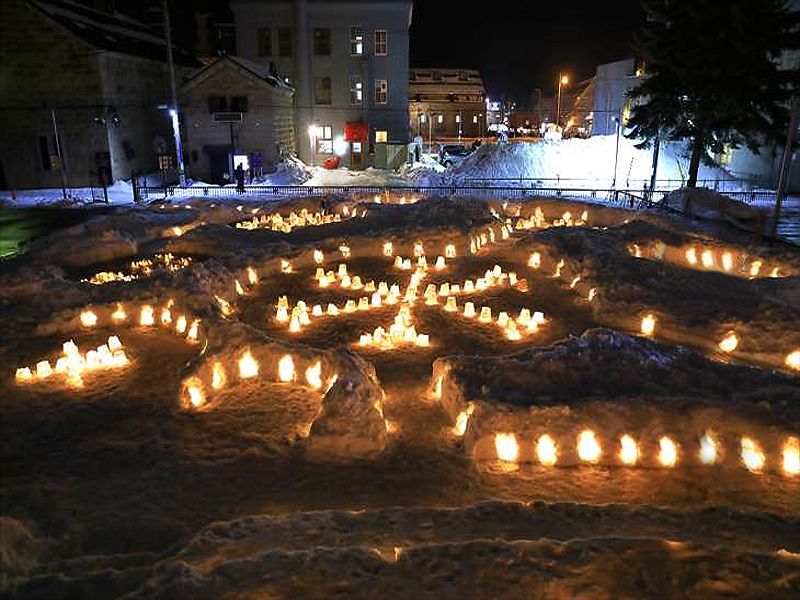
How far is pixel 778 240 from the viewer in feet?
58.3

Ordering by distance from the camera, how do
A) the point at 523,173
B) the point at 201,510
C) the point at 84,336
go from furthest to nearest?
1. the point at 523,173
2. the point at 84,336
3. the point at 201,510

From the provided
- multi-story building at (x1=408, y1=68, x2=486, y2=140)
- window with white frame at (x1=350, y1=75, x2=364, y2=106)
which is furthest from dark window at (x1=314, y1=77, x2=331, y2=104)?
multi-story building at (x1=408, y1=68, x2=486, y2=140)

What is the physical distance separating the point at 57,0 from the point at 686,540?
38569 millimetres

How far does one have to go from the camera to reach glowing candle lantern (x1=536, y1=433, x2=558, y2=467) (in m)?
7.91

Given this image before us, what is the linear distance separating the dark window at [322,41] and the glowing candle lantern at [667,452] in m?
36.6

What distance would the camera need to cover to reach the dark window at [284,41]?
3934cm

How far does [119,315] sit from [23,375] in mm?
2782

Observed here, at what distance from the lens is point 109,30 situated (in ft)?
116

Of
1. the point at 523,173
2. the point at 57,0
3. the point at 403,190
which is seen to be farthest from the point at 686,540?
the point at 57,0

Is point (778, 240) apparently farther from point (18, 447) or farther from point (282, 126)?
point (282, 126)

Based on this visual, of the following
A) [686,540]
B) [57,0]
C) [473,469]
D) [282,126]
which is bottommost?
[473,469]

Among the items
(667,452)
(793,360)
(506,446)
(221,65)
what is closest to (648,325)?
(793,360)

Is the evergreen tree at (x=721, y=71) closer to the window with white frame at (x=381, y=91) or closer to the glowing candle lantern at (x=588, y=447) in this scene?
the window with white frame at (x=381, y=91)

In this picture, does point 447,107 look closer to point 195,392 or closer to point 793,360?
point 793,360
